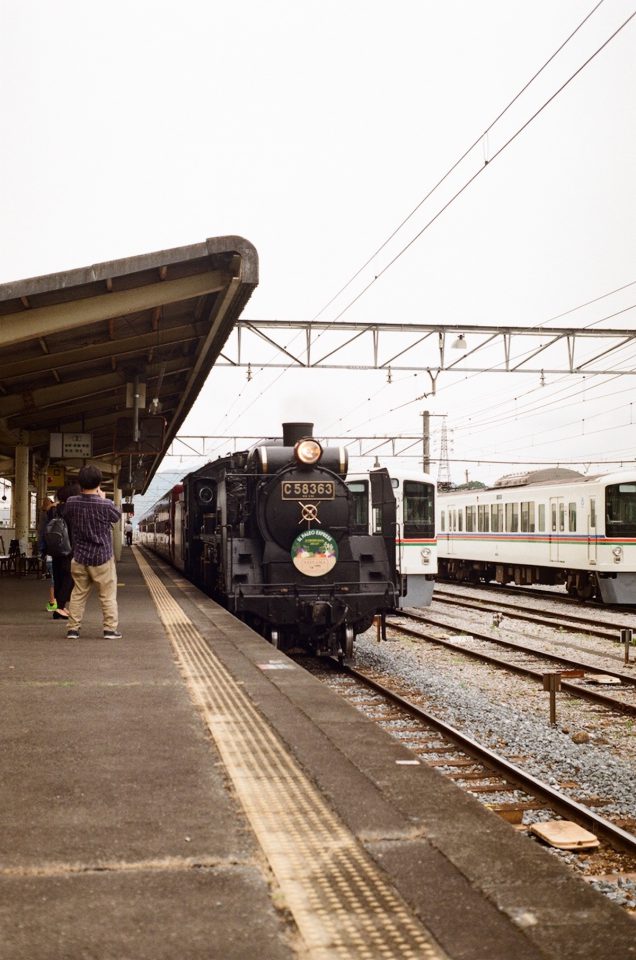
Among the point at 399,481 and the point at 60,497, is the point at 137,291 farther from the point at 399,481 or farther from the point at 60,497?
the point at 399,481

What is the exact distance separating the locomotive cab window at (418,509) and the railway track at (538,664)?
3.24 metres

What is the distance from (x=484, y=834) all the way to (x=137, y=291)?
8923 millimetres

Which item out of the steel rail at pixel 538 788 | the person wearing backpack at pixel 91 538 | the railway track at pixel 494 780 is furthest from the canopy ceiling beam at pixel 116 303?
the steel rail at pixel 538 788

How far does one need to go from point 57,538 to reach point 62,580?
0.70 metres

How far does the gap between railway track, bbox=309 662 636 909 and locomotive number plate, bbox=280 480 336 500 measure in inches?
92.8

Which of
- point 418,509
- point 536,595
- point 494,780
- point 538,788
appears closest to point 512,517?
point 536,595

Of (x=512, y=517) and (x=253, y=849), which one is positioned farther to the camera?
(x=512, y=517)

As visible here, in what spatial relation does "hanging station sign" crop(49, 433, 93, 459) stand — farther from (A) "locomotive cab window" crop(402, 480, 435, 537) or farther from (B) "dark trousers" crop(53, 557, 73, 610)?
Result: (B) "dark trousers" crop(53, 557, 73, 610)

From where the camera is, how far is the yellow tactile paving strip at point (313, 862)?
8.18 ft

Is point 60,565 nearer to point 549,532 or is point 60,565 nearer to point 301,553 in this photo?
point 301,553

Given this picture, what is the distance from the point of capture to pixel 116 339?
543 inches

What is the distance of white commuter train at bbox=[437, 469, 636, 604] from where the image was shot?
61.8ft

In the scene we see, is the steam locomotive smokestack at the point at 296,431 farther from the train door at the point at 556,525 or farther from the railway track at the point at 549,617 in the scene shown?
the train door at the point at 556,525

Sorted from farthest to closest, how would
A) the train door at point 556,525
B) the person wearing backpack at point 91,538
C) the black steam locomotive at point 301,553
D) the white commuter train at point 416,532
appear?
the train door at point 556,525, the white commuter train at point 416,532, the black steam locomotive at point 301,553, the person wearing backpack at point 91,538
